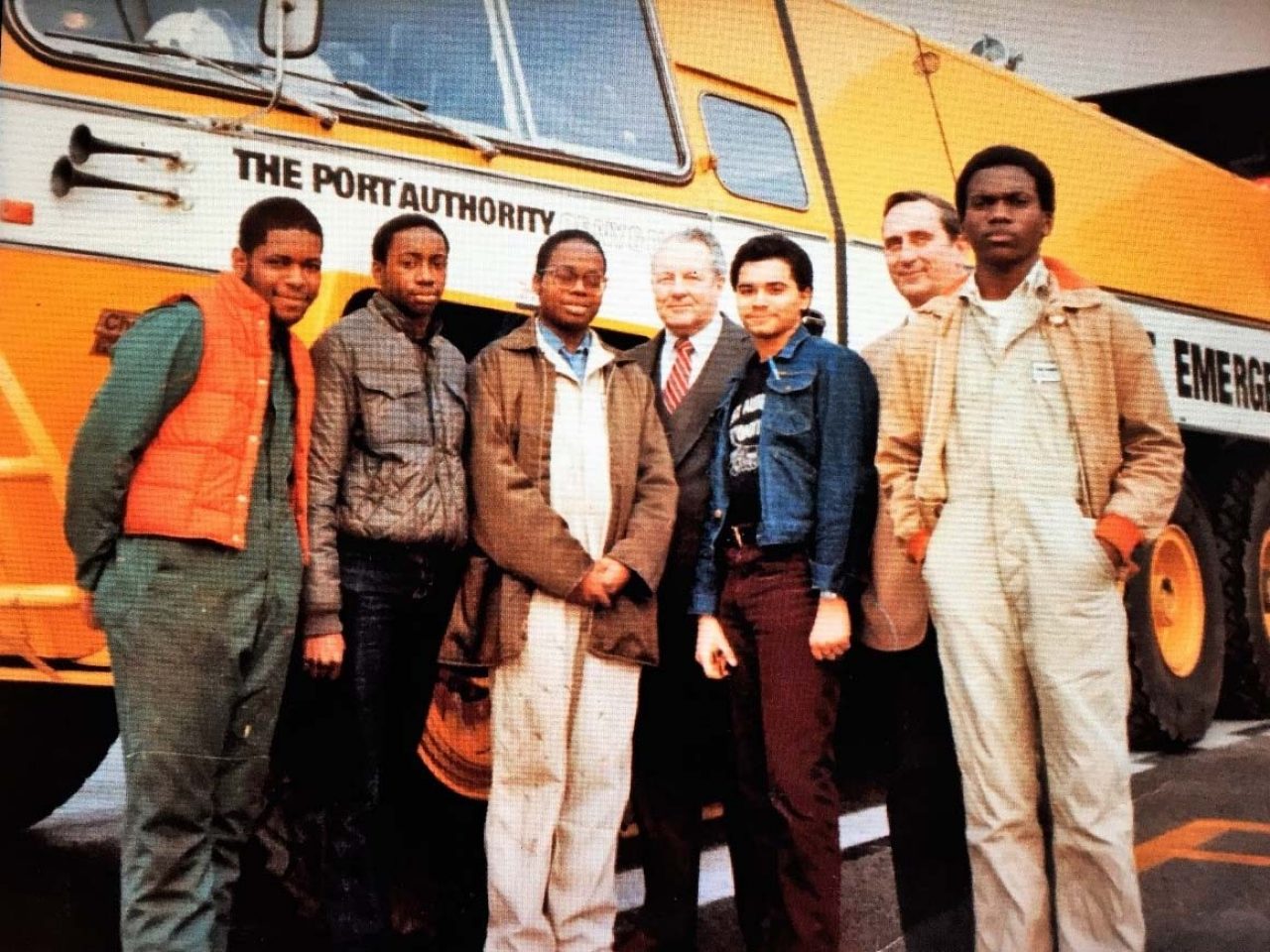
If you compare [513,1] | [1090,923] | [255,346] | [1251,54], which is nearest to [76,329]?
[255,346]

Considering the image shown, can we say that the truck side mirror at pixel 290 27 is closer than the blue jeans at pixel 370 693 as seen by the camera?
No

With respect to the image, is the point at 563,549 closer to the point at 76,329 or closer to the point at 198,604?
the point at 198,604

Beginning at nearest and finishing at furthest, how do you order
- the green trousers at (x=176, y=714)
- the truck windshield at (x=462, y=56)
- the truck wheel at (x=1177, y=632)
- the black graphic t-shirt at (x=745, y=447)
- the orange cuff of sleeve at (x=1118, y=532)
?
the green trousers at (x=176, y=714) → the orange cuff of sleeve at (x=1118, y=532) → the truck windshield at (x=462, y=56) → the black graphic t-shirt at (x=745, y=447) → the truck wheel at (x=1177, y=632)

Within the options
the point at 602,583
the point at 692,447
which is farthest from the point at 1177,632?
the point at 602,583

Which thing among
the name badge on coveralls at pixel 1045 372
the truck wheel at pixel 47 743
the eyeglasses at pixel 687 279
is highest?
the eyeglasses at pixel 687 279

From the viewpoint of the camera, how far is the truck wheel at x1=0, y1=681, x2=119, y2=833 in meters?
2.87

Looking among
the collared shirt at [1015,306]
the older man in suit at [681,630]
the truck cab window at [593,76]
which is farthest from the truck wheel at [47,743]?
the collared shirt at [1015,306]

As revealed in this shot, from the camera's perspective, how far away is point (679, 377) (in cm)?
274

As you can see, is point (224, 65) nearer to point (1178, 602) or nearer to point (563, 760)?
point (563, 760)

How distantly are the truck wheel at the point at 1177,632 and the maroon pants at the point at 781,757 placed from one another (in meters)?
1.86

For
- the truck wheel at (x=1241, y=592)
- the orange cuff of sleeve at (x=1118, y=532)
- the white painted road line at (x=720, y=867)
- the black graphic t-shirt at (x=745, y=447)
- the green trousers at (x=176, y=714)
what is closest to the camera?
the green trousers at (x=176, y=714)

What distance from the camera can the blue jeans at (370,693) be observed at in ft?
7.59

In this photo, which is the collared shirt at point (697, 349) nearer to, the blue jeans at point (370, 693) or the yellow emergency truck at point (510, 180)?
the yellow emergency truck at point (510, 180)

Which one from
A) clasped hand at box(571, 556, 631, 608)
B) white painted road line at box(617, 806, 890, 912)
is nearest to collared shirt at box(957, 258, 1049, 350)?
clasped hand at box(571, 556, 631, 608)
